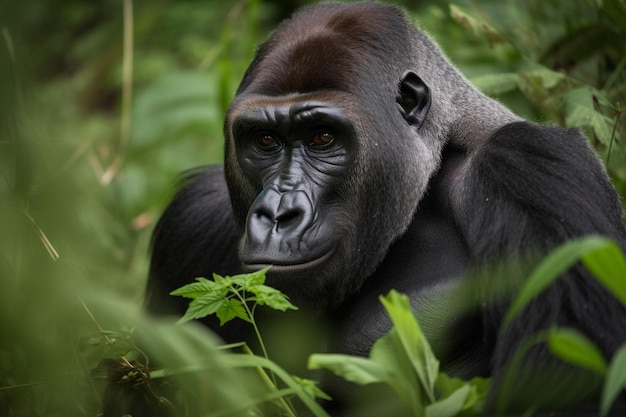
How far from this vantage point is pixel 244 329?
3.81 metres

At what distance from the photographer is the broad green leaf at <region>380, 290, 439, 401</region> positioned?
7.41ft

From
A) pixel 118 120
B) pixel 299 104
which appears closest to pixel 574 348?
pixel 299 104

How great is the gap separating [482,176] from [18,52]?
1.71 m

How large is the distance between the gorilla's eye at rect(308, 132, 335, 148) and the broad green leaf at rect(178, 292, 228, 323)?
94cm

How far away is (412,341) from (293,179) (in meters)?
1.09

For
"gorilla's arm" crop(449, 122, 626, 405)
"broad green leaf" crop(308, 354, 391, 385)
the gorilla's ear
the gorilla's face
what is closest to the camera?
"broad green leaf" crop(308, 354, 391, 385)

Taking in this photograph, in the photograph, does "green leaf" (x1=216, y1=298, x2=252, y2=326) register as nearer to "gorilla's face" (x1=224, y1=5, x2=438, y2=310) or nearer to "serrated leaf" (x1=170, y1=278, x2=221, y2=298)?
"serrated leaf" (x1=170, y1=278, x2=221, y2=298)

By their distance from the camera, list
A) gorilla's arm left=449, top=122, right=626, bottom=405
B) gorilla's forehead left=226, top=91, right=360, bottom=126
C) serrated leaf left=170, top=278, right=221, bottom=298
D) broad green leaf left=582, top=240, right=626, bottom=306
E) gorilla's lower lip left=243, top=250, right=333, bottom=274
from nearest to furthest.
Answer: broad green leaf left=582, top=240, right=626, bottom=306 < serrated leaf left=170, top=278, right=221, bottom=298 < gorilla's arm left=449, top=122, right=626, bottom=405 < gorilla's lower lip left=243, top=250, right=333, bottom=274 < gorilla's forehead left=226, top=91, right=360, bottom=126

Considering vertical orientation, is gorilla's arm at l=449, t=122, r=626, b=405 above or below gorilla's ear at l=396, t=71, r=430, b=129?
below

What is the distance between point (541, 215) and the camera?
2.92 metres

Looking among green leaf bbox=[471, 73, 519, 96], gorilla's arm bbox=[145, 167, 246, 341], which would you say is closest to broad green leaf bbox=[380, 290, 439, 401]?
gorilla's arm bbox=[145, 167, 246, 341]

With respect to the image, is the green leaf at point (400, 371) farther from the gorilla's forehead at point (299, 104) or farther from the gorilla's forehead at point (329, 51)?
the gorilla's forehead at point (329, 51)

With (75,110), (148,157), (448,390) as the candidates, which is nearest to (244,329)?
(448,390)

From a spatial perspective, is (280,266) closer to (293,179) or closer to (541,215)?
(293,179)
